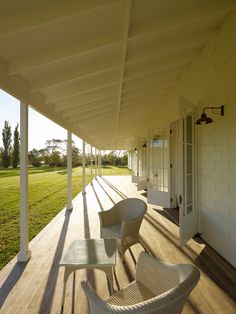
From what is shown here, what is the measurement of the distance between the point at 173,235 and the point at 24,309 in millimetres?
2867

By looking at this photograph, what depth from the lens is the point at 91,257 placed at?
2.41 metres

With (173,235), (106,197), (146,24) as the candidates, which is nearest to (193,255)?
(173,235)

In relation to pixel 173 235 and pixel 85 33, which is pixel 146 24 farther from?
pixel 173 235

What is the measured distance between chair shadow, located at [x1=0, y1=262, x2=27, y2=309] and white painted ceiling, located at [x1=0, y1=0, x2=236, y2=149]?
7.47 feet

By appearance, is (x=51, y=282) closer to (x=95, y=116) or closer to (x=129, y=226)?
(x=129, y=226)

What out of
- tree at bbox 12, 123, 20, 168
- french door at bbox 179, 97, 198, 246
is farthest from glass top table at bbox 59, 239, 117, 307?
tree at bbox 12, 123, 20, 168

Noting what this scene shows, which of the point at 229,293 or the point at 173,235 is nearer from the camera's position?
the point at 229,293

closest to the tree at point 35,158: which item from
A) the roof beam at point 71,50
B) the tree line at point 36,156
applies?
the tree line at point 36,156

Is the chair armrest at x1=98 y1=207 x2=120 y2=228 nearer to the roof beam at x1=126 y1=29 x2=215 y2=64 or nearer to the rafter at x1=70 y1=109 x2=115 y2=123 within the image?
the roof beam at x1=126 y1=29 x2=215 y2=64

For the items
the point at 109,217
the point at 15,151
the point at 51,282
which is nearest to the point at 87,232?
the point at 109,217

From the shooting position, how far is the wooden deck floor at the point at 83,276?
232 cm

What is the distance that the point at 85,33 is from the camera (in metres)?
2.36

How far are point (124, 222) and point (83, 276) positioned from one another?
85 centimetres

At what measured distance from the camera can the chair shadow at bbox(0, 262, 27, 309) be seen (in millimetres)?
2502
